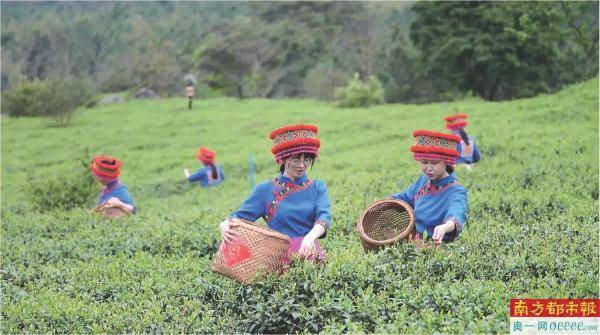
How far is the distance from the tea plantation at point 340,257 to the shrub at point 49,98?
11520mm

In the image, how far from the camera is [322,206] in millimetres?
5633

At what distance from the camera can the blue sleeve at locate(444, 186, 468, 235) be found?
5.74 metres

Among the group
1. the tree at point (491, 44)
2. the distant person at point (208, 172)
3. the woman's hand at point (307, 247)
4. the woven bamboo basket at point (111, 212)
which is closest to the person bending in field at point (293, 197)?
the woman's hand at point (307, 247)

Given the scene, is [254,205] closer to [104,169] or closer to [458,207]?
[458,207]

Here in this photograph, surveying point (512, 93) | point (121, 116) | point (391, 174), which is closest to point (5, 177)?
point (121, 116)

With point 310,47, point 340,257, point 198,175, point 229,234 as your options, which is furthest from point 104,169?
point 310,47

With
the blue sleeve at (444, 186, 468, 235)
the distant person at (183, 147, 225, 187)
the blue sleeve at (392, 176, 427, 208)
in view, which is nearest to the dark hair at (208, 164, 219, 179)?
the distant person at (183, 147, 225, 187)

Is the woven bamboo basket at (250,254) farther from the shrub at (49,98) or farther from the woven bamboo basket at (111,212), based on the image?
the shrub at (49,98)

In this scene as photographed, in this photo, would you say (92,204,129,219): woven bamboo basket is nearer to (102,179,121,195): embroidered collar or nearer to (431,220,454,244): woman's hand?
(102,179,121,195): embroidered collar

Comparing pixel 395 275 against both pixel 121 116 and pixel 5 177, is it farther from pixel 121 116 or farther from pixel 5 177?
pixel 121 116

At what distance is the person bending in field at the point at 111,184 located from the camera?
10.3 meters

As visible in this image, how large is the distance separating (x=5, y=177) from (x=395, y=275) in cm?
1894

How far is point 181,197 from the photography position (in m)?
16.2

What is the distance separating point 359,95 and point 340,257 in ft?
84.1
